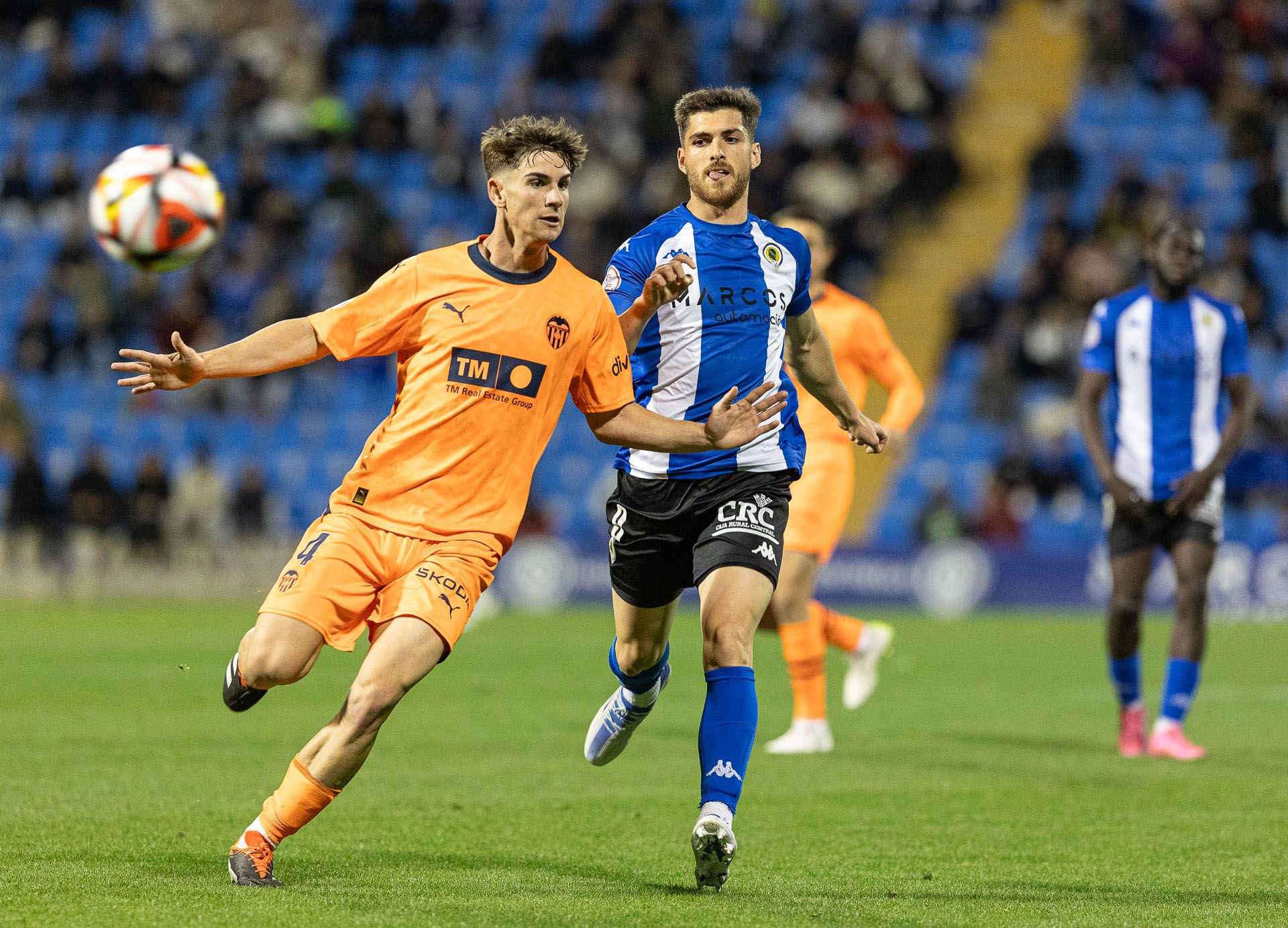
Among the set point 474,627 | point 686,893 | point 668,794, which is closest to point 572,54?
Result: point 474,627

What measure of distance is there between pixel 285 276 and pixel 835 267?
25.0ft

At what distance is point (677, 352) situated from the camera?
6484mm

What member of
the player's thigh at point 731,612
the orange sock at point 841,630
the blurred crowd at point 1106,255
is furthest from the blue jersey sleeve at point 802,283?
the blurred crowd at point 1106,255

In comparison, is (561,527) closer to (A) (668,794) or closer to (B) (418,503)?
(A) (668,794)

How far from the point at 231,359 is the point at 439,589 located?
38.3 inches

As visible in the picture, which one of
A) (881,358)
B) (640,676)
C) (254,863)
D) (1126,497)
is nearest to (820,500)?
(881,358)

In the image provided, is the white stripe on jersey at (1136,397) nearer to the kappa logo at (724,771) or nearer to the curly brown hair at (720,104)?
the curly brown hair at (720,104)

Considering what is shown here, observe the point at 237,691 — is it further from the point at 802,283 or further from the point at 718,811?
the point at 802,283

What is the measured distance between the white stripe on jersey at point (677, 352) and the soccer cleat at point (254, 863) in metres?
1.97

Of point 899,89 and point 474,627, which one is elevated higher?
point 899,89

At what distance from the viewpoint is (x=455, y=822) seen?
694 centimetres

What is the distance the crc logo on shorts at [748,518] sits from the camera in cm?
624

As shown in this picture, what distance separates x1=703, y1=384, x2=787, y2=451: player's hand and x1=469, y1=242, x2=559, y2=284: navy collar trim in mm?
743

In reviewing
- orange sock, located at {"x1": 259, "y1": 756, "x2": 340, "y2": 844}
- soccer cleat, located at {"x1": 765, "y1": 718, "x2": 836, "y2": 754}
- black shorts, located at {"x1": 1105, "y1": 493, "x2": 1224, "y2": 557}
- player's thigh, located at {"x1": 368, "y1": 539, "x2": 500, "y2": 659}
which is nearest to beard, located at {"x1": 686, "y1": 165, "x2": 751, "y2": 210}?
player's thigh, located at {"x1": 368, "y1": 539, "x2": 500, "y2": 659}
